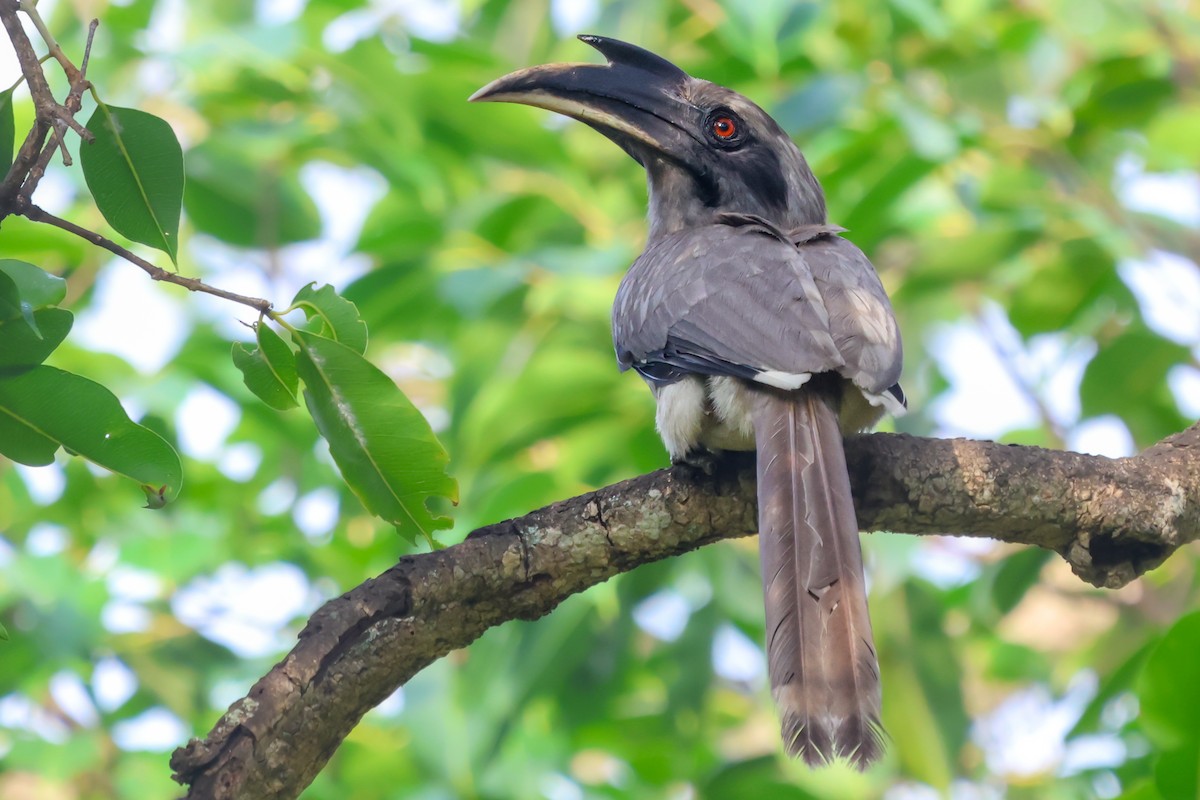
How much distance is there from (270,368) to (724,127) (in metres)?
2.22

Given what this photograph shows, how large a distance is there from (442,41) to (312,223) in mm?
1082

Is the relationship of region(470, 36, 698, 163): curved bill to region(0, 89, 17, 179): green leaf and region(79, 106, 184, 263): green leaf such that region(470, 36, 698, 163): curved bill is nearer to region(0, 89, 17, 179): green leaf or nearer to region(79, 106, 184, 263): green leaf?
region(79, 106, 184, 263): green leaf

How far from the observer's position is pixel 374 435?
7.58 feet

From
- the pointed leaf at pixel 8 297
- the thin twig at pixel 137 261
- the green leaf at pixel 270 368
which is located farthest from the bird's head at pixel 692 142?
the pointed leaf at pixel 8 297

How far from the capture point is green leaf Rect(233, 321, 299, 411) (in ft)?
7.30

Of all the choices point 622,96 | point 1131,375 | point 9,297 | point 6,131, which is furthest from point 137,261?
point 1131,375

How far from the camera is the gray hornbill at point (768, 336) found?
2.37 m

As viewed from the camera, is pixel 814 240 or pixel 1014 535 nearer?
pixel 1014 535

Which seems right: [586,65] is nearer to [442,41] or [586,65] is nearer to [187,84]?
[442,41]

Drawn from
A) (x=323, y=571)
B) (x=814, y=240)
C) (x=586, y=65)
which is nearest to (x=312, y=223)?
(x=323, y=571)

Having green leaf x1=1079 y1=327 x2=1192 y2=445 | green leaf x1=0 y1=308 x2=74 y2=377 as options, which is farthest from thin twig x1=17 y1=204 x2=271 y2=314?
green leaf x1=1079 y1=327 x2=1192 y2=445

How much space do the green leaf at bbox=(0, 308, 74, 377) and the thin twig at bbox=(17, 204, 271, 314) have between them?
159 mm

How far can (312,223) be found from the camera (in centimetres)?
546

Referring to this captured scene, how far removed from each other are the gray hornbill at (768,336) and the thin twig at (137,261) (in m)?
1.12
